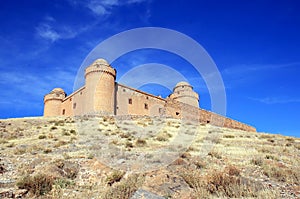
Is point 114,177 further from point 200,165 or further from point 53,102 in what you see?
point 53,102

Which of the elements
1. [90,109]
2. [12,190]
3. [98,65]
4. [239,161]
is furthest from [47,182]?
[98,65]

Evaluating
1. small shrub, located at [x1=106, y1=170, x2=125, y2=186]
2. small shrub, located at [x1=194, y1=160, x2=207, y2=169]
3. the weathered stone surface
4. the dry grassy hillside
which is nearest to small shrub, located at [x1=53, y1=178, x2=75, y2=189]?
the dry grassy hillside

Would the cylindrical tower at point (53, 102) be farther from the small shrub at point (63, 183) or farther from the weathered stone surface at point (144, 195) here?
the weathered stone surface at point (144, 195)

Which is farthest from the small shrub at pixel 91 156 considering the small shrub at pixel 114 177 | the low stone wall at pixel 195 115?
the low stone wall at pixel 195 115

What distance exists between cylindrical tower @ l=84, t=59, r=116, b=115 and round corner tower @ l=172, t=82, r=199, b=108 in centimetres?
1977

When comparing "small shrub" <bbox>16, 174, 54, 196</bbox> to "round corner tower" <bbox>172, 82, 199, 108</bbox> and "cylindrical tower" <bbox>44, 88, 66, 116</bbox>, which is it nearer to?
"cylindrical tower" <bbox>44, 88, 66, 116</bbox>

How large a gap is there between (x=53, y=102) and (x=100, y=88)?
50.0 feet

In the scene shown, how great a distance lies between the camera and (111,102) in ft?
117

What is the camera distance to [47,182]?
662cm

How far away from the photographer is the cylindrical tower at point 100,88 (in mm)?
34062

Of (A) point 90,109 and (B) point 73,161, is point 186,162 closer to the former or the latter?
(B) point 73,161

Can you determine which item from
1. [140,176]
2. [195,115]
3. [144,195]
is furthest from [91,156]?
[195,115]

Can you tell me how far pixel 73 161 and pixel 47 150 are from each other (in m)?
2.66

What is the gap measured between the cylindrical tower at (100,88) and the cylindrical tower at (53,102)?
11844 millimetres
